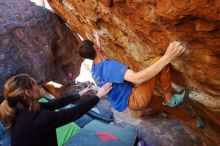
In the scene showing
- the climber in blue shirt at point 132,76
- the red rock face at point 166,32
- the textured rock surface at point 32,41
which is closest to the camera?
the red rock face at point 166,32

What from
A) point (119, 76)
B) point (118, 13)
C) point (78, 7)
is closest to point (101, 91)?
point (119, 76)

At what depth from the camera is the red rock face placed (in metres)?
3.25

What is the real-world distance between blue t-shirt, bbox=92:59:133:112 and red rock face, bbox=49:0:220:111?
2.12 feet

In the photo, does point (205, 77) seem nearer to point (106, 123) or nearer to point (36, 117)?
point (36, 117)

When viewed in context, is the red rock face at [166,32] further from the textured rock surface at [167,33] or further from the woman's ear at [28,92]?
the woman's ear at [28,92]

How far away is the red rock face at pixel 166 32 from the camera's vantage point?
325 centimetres

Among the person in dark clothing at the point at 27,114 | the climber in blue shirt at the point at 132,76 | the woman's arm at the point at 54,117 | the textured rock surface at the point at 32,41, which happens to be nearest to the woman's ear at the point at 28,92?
the person in dark clothing at the point at 27,114

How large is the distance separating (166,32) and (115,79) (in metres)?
0.84

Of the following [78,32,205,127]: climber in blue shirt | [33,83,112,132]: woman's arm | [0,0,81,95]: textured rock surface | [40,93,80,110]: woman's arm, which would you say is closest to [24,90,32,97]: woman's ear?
[33,83,112,132]: woman's arm

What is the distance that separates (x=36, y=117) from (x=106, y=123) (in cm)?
488

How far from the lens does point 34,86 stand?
11.3 ft

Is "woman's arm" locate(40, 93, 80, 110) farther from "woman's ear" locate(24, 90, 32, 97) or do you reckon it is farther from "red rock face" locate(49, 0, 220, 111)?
"red rock face" locate(49, 0, 220, 111)

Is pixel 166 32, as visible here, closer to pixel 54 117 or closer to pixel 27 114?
pixel 54 117

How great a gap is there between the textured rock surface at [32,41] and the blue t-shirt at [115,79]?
284cm
